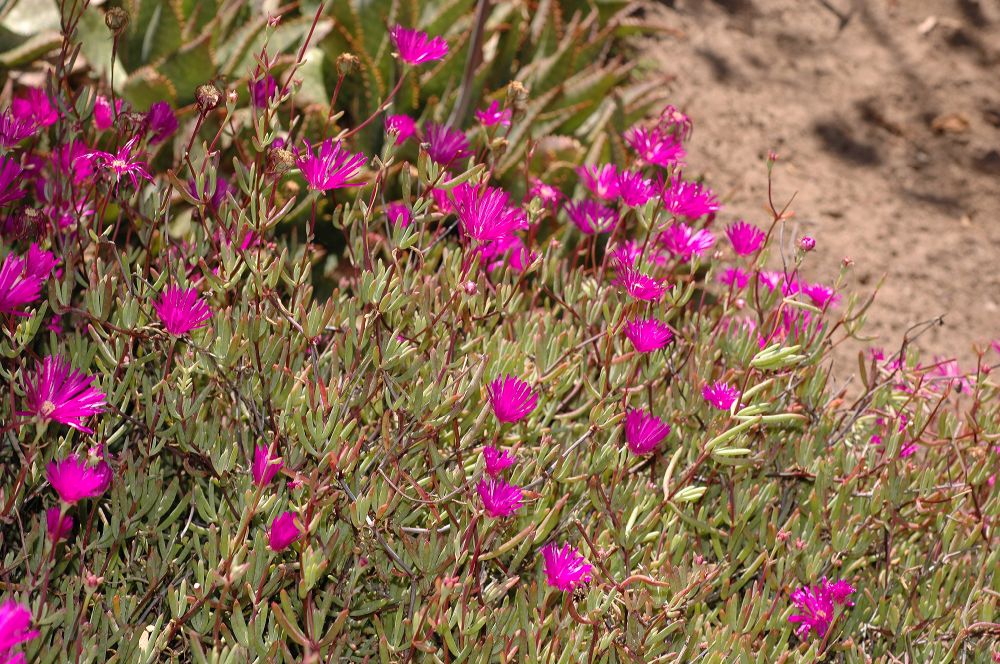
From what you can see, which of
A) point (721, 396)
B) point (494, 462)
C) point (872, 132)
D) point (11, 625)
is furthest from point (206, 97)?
point (872, 132)

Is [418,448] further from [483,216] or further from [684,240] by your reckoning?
[684,240]

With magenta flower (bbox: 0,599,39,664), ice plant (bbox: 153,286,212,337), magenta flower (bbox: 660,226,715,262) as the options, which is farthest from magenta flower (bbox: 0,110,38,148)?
magenta flower (bbox: 660,226,715,262)

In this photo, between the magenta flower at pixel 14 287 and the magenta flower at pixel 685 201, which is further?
the magenta flower at pixel 685 201

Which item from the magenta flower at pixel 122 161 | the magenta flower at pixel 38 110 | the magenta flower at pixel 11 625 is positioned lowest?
the magenta flower at pixel 11 625

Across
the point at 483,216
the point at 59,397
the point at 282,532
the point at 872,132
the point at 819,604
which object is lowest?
the point at 872,132

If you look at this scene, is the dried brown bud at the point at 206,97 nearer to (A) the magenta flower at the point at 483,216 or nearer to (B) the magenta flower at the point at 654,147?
(A) the magenta flower at the point at 483,216

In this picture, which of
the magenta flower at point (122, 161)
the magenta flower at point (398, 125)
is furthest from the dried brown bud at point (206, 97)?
the magenta flower at point (398, 125)

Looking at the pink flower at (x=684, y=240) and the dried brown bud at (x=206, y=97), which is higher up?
the dried brown bud at (x=206, y=97)

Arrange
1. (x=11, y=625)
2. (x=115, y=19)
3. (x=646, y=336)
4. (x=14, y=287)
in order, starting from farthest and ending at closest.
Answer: (x=646, y=336) < (x=115, y=19) < (x=14, y=287) < (x=11, y=625)
